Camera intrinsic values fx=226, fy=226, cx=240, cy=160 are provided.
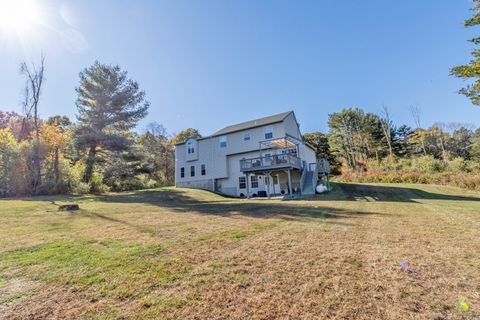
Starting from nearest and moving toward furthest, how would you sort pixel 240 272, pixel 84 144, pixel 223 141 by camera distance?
pixel 240 272 < pixel 84 144 < pixel 223 141

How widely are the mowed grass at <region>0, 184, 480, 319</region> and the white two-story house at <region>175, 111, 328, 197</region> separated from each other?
1189cm

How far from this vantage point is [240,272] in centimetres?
365

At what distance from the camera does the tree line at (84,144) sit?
57.8 feet

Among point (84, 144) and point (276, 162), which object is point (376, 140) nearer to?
point (276, 162)

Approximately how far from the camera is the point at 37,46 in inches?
765

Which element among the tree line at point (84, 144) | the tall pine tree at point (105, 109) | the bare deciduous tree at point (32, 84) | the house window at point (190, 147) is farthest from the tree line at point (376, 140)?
the bare deciduous tree at point (32, 84)

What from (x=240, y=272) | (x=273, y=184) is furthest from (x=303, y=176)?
(x=240, y=272)

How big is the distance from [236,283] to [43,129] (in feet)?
90.5

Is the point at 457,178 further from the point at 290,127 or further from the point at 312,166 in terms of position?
the point at 290,127

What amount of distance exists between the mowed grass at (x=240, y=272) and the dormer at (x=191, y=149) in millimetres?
19010

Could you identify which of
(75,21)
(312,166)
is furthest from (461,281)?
(312,166)

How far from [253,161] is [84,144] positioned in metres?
15.8

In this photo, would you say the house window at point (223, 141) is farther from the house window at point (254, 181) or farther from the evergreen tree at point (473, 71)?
the evergreen tree at point (473, 71)

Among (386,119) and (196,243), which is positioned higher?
(386,119)
